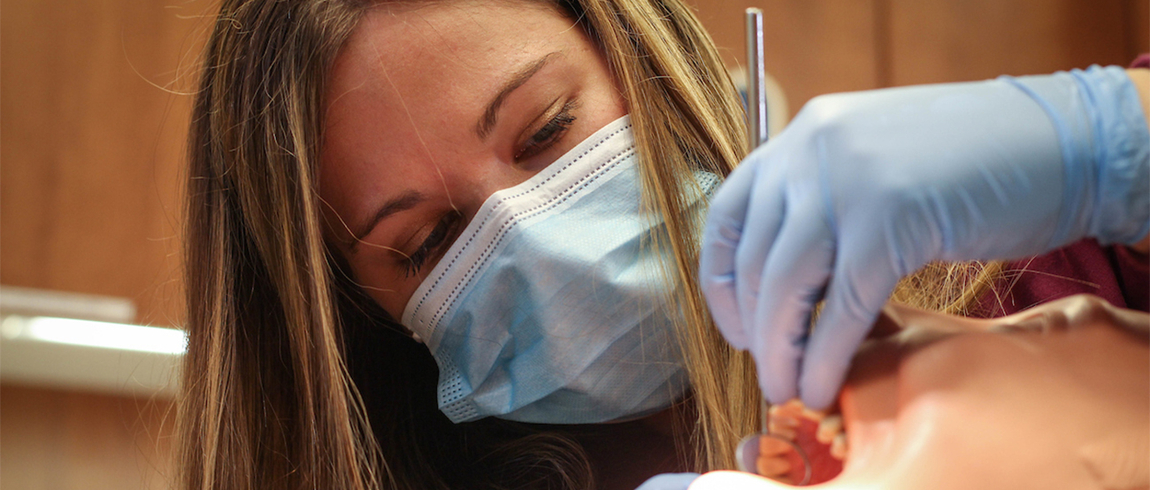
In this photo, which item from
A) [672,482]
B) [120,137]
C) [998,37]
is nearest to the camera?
[672,482]

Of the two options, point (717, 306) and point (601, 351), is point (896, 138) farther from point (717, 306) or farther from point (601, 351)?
point (601, 351)

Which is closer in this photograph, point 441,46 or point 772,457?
point 772,457

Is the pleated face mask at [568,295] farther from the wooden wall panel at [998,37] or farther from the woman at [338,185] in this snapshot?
the wooden wall panel at [998,37]

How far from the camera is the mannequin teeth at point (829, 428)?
1.82ft

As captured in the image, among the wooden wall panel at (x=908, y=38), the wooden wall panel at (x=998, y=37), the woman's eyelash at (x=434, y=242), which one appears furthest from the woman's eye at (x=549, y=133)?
the wooden wall panel at (x=998, y=37)

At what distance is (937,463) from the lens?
47 centimetres

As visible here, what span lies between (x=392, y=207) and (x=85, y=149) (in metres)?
1.53

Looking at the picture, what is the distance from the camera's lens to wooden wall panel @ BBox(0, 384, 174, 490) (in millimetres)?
1991

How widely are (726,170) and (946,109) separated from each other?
1.52 ft

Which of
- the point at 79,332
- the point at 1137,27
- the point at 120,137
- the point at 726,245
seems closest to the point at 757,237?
the point at 726,245

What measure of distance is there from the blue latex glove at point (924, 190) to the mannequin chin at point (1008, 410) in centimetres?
4

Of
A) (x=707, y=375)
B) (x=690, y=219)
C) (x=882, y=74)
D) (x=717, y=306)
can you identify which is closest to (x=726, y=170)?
(x=690, y=219)

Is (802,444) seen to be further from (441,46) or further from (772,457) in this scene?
(441,46)

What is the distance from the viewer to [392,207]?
993 mm
